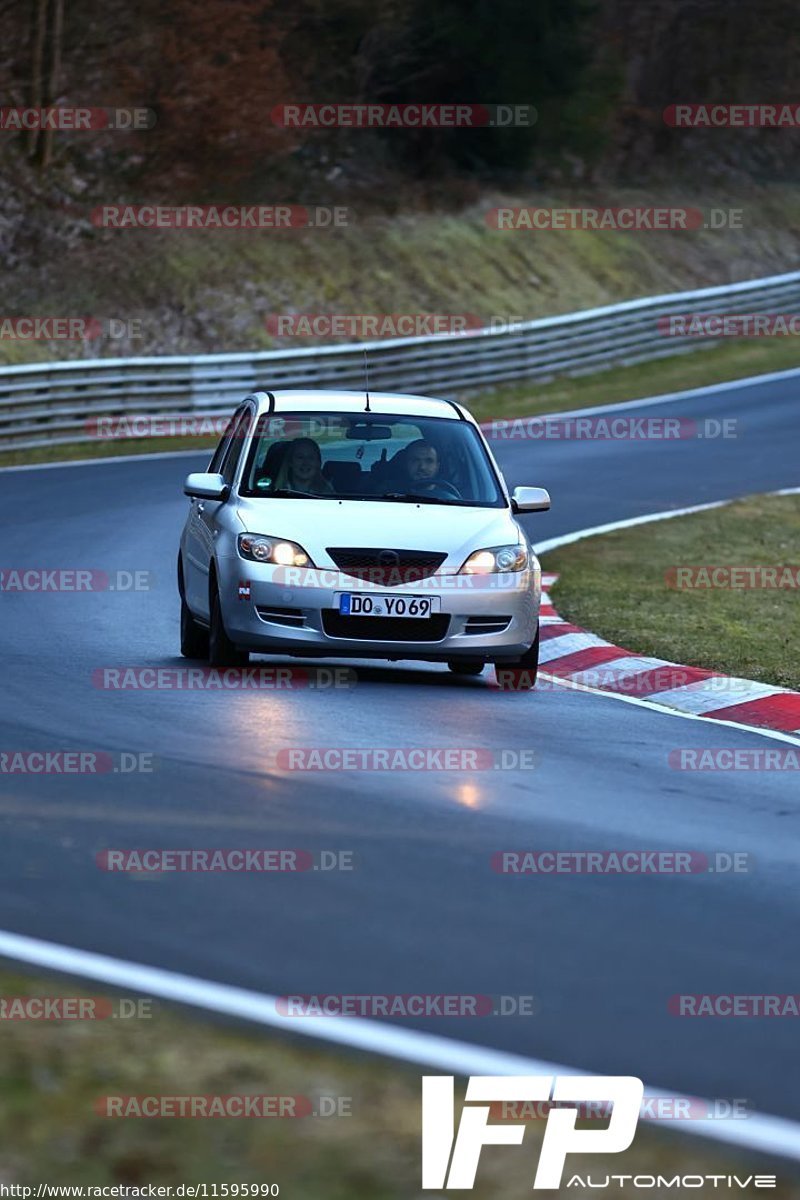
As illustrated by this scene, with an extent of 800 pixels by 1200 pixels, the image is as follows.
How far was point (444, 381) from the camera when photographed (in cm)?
3597

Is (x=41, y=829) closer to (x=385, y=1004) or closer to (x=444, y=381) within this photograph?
(x=385, y=1004)

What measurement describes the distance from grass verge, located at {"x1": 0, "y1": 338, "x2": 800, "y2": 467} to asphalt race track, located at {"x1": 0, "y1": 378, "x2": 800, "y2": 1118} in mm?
15474

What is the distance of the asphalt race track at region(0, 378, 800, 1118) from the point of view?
20.3ft

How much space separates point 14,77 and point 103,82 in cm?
146

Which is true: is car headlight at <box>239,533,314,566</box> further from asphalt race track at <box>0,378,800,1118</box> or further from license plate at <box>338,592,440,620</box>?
asphalt race track at <box>0,378,800,1118</box>

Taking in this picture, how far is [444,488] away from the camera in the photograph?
44.6ft

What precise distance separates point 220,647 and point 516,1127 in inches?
318

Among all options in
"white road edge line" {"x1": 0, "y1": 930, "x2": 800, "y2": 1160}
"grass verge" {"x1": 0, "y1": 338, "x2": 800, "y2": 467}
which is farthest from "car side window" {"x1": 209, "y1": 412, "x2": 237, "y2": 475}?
"grass verge" {"x1": 0, "y1": 338, "x2": 800, "y2": 467}

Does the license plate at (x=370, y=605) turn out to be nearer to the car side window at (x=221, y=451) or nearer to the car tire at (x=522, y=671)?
the car tire at (x=522, y=671)

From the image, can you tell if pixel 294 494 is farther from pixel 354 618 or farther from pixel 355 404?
pixel 354 618

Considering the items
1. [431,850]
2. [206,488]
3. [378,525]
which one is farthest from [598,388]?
[431,850]

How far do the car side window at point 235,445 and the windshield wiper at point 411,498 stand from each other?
39.8 inches

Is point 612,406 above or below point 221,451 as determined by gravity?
below

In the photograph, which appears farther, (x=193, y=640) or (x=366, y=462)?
(x=193, y=640)
